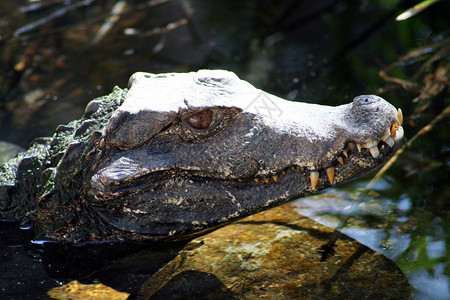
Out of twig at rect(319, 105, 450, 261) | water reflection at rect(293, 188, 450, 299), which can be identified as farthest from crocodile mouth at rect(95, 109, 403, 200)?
water reflection at rect(293, 188, 450, 299)

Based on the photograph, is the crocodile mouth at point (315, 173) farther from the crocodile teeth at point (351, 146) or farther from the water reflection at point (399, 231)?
the water reflection at point (399, 231)

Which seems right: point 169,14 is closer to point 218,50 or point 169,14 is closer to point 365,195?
point 218,50

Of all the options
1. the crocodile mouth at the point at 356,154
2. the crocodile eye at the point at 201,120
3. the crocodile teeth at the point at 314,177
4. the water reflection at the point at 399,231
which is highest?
the crocodile eye at the point at 201,120

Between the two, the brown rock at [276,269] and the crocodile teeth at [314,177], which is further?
the crocodile teeth at [314,177]

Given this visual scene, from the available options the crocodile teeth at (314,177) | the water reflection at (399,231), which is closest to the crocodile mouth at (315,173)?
the crocodile teeth at (314,177)

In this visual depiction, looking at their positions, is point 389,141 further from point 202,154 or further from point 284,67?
point 284,67

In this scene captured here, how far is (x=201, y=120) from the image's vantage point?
10.00 ft

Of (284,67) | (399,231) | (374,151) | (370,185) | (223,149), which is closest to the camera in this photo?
(374,151)

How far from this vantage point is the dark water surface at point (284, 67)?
336 centimetres

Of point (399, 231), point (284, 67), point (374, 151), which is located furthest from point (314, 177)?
point (284, 67)

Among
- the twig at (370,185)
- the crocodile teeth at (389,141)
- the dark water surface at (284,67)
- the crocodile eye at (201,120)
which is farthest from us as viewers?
the dark water surface at (284,67)

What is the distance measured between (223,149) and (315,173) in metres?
0.59

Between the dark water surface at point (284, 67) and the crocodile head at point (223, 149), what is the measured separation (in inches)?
25.8

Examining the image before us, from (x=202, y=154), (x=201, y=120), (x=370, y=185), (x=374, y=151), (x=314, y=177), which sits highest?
(x=201, y=120)
